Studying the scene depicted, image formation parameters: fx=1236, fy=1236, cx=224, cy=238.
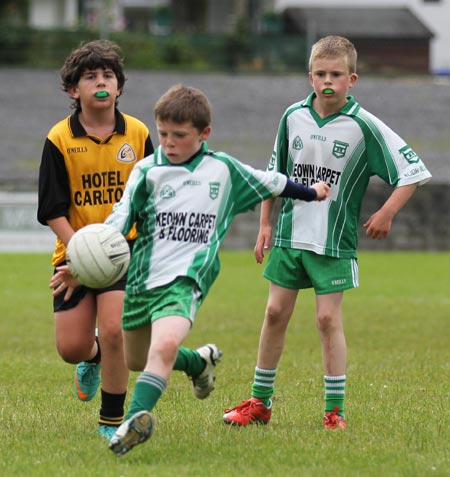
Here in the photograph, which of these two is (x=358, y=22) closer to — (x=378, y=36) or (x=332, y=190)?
(x=378, y=36)

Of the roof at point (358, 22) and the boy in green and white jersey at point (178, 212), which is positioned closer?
the boy in green and white jersey at point (178, 212)

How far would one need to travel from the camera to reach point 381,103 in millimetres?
45531

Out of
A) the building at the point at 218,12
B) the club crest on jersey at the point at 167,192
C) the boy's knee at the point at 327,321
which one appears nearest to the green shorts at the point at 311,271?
the boy's knee at the point at 327,321

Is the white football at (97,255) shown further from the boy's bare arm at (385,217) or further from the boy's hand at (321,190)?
the boy's bare arm at (385,217)

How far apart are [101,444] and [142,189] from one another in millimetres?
1330

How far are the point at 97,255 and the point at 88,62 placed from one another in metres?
1.32

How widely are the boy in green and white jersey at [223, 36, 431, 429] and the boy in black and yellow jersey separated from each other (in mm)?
808

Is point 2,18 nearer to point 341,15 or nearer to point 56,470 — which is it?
point 341,15

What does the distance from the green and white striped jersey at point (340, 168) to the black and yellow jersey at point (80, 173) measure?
95cm

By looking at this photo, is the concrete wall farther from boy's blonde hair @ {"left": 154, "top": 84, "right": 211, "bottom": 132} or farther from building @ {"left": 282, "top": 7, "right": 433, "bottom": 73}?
building @ {"left": 282, "top": 7, "right": 433, "bottom": 73}

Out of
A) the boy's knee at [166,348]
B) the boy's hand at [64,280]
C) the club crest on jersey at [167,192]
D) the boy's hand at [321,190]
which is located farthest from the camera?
the boy's hand at [321,190]

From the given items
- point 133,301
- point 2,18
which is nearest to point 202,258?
point 133,301

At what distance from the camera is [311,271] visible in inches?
275

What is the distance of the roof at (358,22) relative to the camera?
58.1m
